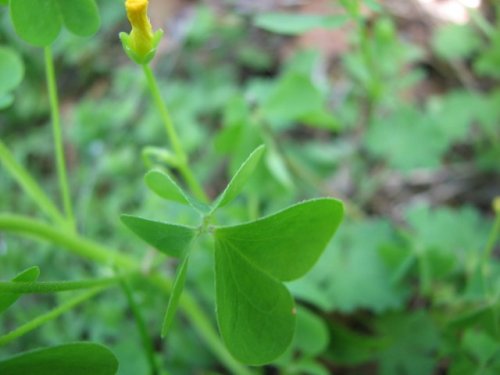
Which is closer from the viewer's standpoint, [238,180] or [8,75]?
[238,180]

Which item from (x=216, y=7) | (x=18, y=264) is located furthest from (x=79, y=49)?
(x=18, y=264)

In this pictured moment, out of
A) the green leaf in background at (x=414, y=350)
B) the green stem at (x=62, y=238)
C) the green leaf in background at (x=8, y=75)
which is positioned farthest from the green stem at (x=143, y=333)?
the green leaf in background at (x=414, y=350)

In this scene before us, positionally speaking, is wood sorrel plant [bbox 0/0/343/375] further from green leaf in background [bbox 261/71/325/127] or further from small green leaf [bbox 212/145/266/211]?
green leaf in background [bbox 261/71/325/127]

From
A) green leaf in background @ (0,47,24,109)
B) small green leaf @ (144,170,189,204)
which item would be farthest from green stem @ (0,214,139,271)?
small green leaf @ (144,170,189,204)

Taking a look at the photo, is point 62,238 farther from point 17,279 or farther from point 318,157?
point 318,157

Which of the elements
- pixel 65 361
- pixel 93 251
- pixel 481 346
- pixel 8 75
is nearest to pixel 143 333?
pixel 93 251

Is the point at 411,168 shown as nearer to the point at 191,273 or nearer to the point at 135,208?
the point at 191,273

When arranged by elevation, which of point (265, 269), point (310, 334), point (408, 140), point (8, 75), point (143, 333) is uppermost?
point (8, 75)
